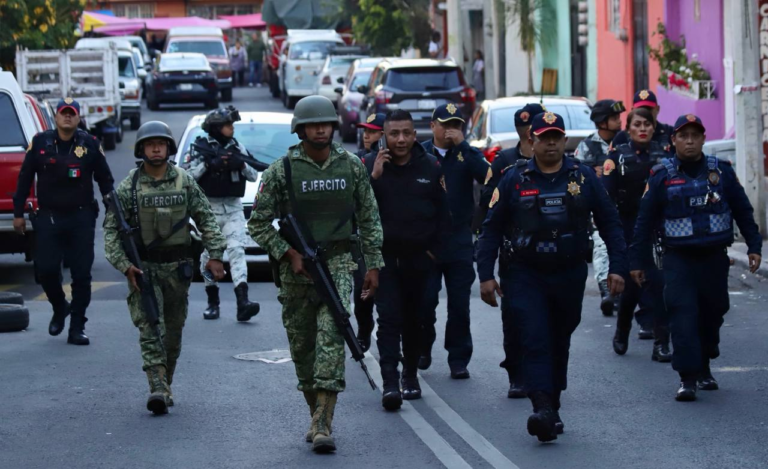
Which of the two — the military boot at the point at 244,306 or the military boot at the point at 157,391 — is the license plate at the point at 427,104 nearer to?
the military boot at the point at 244,306

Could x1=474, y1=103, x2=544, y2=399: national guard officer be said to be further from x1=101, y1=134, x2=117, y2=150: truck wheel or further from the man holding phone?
x1=101, y1=134, x2=117, y2=150: truck wheel

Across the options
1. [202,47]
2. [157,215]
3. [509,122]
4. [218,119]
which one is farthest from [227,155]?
[202,47]

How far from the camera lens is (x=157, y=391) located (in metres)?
8.43

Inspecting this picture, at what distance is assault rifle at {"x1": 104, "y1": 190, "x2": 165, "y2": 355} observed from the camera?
27.5 feet

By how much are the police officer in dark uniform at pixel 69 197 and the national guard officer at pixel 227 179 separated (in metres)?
1.16

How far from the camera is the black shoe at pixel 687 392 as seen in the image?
8.58 m

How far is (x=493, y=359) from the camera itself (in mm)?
10367

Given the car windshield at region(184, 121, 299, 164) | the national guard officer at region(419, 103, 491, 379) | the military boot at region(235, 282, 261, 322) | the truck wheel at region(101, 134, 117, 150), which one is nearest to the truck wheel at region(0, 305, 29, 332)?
the military boot at region(235, 282, 261, 322)

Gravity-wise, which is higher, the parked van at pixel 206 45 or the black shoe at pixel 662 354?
the parked van at pixel 206 45

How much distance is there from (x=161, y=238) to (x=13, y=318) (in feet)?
12.5


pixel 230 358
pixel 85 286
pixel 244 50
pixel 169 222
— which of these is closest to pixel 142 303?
pixel 169 222

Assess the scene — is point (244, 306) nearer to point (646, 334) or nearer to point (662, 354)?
point (646, 334)

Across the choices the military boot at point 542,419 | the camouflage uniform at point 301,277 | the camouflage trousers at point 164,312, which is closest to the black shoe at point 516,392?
the military boot at point 542,419

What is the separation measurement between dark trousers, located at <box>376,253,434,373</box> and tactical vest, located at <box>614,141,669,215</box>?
7.13 ft
